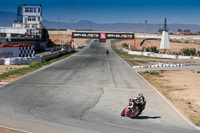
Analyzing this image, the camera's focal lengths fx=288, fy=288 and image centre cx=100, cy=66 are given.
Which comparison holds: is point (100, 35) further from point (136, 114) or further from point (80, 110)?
point (136, 114)

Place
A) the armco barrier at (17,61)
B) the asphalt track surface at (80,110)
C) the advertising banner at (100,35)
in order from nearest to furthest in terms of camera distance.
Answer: the asphalt track surface at (80,110), the armco barrier at (17,61), the advertising banner at (100,35)

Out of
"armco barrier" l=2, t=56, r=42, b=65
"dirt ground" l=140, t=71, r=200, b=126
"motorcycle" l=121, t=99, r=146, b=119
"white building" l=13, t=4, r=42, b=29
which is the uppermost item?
"white building" l=13, t=4, r=42, b=29

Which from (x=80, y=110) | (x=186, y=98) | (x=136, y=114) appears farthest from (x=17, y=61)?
(x=136, y=114)

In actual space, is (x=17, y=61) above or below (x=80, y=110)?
above

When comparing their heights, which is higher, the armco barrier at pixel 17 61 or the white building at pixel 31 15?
the white building at pixel 31 15

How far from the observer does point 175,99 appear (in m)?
19.3

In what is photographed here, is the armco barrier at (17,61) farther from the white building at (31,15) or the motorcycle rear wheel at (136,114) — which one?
the white building at (31,15)

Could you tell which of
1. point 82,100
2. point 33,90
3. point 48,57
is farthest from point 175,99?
point 48,57

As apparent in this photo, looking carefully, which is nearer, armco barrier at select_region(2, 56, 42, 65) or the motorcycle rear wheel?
the motorcycle rear wheel

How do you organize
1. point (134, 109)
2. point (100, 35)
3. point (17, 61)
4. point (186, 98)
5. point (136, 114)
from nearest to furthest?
point (136, 114), point (134, 109), point (186, 98), point (17, 61), point (100, 35)

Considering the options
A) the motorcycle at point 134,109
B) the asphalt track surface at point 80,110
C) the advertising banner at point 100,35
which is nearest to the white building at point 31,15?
the advertising banner at point 100,35

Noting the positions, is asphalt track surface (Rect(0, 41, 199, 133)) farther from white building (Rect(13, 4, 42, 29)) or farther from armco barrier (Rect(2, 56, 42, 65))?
white building (Rect(13, 4, 42, 29))

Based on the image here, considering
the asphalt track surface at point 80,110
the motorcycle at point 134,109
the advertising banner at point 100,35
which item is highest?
the advertising banner at point 100,35

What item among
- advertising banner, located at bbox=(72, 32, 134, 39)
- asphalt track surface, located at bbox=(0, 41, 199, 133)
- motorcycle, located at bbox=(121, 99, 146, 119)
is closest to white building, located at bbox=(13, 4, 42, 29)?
advertising banner, located at bbox=(72, 32, 134, 39)
